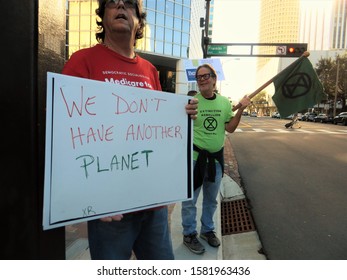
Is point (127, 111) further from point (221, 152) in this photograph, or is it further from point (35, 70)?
point (221, 152)

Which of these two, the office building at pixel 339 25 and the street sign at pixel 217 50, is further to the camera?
the office building at pixel 339 25

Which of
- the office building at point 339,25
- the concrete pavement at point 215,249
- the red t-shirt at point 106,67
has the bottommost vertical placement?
the concrete pavement at point 215,249

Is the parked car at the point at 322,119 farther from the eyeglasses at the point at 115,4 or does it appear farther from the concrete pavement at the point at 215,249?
the eyeglasses at the point at 115,4

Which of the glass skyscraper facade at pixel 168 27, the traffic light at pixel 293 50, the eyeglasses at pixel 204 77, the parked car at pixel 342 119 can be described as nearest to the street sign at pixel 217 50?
the traffic light at pixel 293 50

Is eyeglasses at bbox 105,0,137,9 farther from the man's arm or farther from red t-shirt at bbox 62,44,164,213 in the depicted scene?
the man's arm

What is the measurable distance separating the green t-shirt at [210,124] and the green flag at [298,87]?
0.57 metres

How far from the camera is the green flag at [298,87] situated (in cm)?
276

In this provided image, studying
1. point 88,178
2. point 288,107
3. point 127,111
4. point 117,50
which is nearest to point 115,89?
point 127,111

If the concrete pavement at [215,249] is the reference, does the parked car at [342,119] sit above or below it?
above

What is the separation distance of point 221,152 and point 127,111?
1888 mm

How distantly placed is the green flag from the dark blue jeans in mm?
1640

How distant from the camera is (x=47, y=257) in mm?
1567

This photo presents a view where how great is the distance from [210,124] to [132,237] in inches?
66.6

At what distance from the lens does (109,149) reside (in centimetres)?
153
